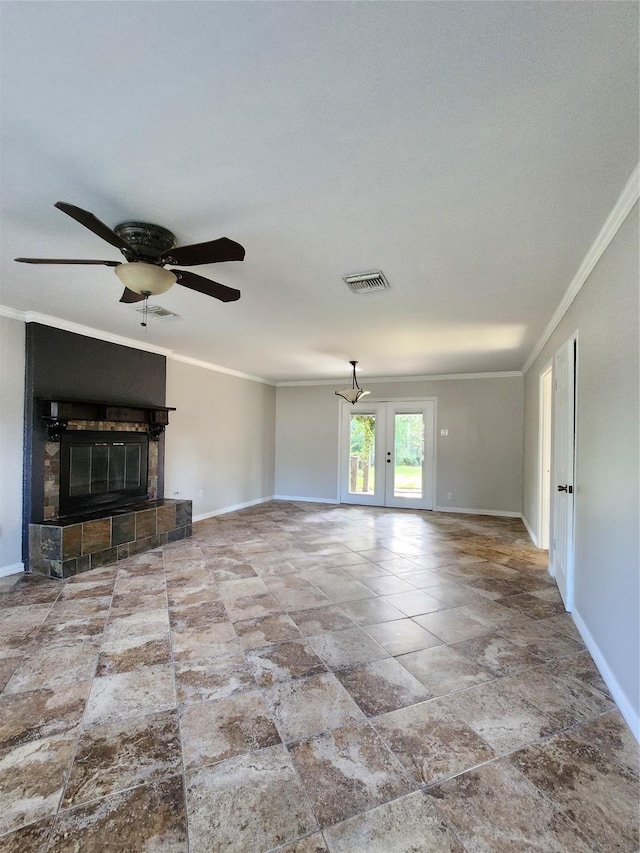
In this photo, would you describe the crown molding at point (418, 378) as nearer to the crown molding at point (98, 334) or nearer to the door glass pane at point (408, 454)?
the door glass pane at point (408, 454)

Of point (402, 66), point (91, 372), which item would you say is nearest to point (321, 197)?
point (402, 66)

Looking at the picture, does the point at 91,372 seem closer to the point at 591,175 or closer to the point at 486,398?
the point at 591,175

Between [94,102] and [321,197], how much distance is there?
969 millimetres

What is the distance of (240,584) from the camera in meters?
3.60

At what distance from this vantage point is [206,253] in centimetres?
204

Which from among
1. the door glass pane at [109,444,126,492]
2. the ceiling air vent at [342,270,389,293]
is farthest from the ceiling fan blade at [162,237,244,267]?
the door glass pane at [109,444,126,492]

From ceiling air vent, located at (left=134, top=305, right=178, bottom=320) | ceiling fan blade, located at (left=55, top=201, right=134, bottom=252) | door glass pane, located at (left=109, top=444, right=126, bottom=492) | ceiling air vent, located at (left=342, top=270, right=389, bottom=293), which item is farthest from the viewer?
door glass pane, located at (left=109, top=444, right=126, bottom=492)

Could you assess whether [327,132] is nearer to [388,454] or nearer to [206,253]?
[206,253]

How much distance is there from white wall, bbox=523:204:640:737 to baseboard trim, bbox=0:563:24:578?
4767 millimetres

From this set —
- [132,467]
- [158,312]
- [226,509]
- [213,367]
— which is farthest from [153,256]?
[226,509]

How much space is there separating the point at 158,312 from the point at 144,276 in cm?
191

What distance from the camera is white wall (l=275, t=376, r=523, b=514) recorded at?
22.7ft

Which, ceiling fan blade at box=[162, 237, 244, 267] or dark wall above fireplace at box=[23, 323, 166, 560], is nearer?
ceiling fan blade at box=[162, 237, 244, 267]

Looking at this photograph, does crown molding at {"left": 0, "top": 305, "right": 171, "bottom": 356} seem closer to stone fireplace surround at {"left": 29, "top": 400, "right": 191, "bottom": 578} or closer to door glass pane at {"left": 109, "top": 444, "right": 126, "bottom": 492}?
stone fireplace surround at {"left": 29, "top": 400, "right": 191, "bottom": 578}
